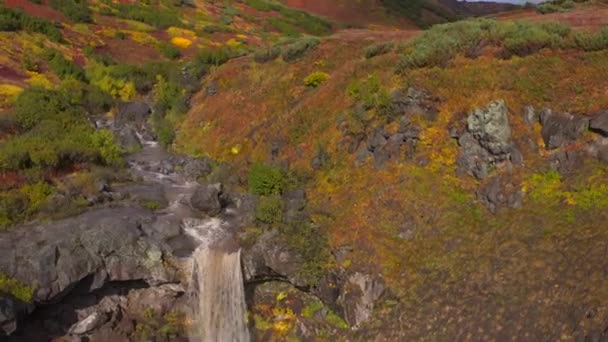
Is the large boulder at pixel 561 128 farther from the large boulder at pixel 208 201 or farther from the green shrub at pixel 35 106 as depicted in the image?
the green shrub at pixel 35 106

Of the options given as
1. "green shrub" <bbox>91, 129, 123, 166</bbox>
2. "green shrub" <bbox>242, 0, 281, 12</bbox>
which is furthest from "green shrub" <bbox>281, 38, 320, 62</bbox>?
"green shrub" <bbox>242, 0, 281, 12</bbox>

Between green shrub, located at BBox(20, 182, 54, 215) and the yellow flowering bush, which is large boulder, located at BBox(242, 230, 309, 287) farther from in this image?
the yellow flowering bush

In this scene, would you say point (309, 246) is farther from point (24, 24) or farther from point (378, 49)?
point (24, 24)

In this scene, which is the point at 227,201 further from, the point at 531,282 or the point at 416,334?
the point at 531,282

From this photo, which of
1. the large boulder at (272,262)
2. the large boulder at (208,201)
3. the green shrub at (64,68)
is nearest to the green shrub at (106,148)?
the large boulder at (208,201)

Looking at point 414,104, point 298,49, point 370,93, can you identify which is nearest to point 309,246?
point 414,104

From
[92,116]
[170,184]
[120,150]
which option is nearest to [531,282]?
[170,184]
